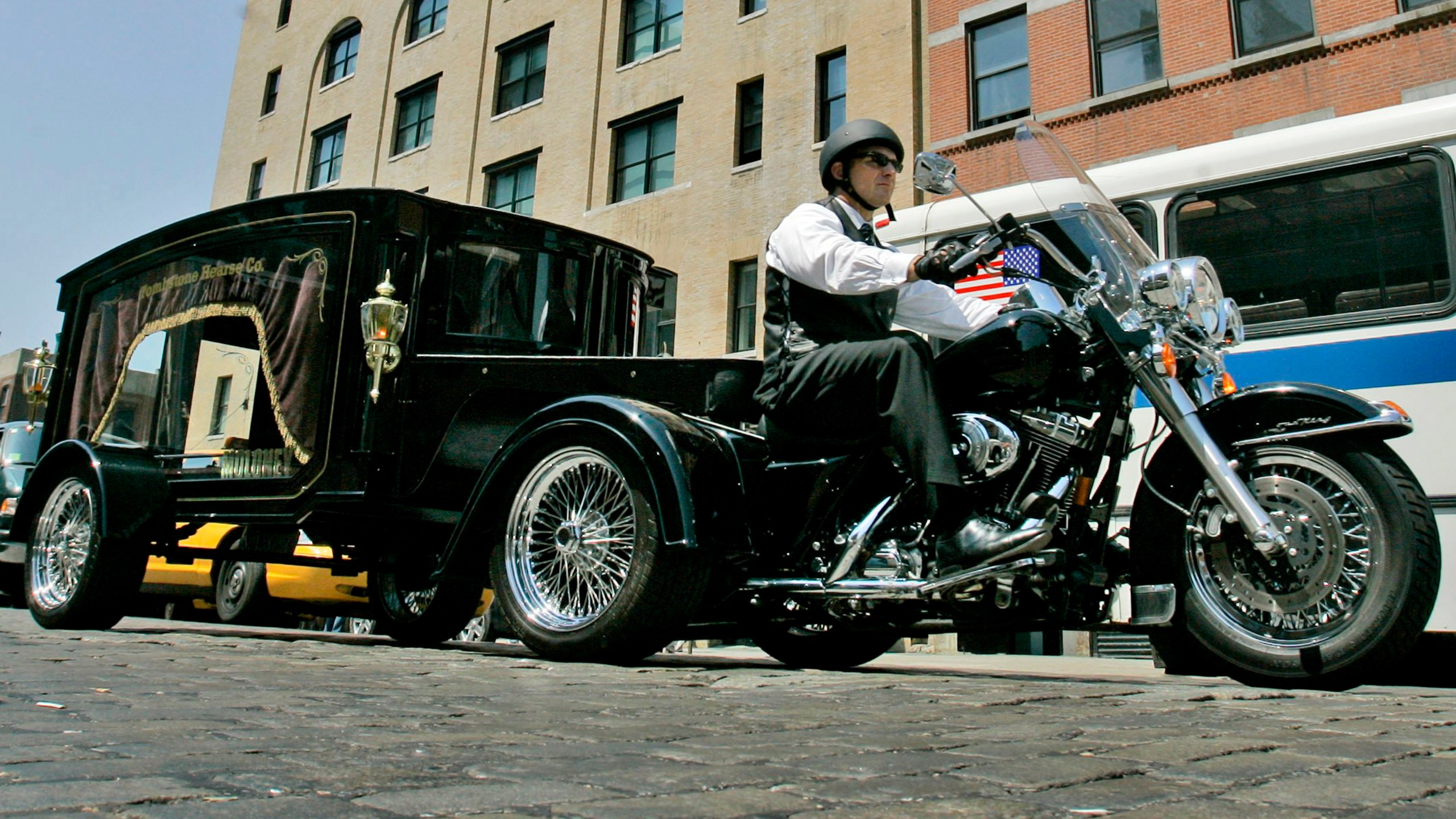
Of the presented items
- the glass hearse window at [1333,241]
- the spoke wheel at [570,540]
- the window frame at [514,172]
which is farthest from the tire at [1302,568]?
the window frame at [514,172]

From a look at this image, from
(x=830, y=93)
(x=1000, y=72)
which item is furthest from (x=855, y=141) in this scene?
(x=830, y=93)

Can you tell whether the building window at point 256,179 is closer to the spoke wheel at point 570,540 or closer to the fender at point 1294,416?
Answer: the spoke wheel at point 570,540

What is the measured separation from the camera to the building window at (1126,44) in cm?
1564

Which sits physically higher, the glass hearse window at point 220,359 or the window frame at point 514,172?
the window frame at point 514,172

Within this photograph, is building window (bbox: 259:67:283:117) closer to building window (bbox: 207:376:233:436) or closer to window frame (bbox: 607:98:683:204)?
window frame (bbox: 607:98:683:204)

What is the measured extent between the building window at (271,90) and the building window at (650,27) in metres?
13.4

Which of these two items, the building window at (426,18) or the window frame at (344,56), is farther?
the window frame at (344,56)

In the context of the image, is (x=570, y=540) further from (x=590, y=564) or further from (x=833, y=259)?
(x=833, y=259)

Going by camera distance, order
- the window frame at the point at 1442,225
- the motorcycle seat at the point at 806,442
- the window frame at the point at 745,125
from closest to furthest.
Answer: the motorcycle seat at the point at 806,442 < the window frame at the point at 1442,225 < the window frame at the point at 745,125

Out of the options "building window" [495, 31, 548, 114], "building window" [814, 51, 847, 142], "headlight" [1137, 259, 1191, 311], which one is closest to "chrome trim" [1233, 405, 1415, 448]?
"headlight" [1137, 259, 1191, 311]

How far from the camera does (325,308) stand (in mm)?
6039

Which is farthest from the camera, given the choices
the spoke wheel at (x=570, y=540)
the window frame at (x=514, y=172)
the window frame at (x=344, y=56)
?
the window frame at (x=344, y=56)

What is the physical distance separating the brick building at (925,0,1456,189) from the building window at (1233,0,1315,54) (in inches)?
0.6

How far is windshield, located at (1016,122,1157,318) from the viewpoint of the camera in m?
4.39
